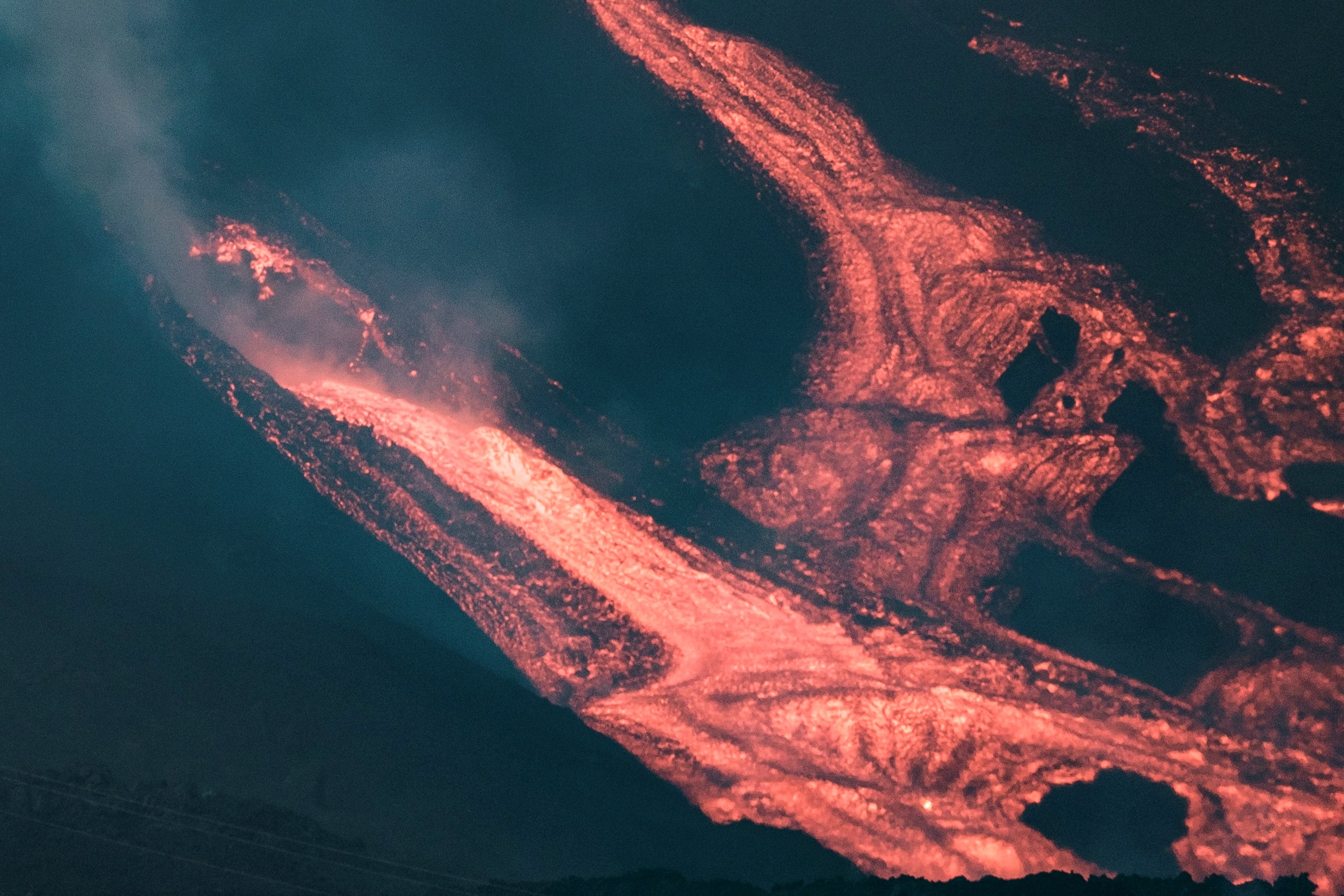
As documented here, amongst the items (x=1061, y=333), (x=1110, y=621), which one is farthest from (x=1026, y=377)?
(x=1110, y=621)

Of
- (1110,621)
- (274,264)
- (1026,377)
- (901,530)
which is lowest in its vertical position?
(274,264)

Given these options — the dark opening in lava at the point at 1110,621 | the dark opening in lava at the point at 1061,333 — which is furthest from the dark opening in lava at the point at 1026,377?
the dark opening in lava at the point at 1110,621

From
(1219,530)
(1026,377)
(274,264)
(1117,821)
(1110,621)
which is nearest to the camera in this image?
(1117,821)

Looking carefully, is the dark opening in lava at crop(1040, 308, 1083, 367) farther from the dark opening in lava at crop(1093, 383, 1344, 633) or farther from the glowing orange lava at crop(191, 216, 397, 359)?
the glowing orange lava at crop(191, 216, 397, 359)

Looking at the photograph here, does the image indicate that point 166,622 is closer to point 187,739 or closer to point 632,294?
point 187,739

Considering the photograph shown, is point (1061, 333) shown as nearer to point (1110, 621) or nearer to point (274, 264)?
point (1110, 621)

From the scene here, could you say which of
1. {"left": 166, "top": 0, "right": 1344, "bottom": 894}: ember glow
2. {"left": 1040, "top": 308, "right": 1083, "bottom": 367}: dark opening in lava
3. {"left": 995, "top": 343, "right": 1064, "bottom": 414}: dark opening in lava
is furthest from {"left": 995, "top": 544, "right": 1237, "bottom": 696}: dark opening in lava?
{"left": 1040, "top": 308, "right": 1083, "bottom": 367}: dark opening in lava
